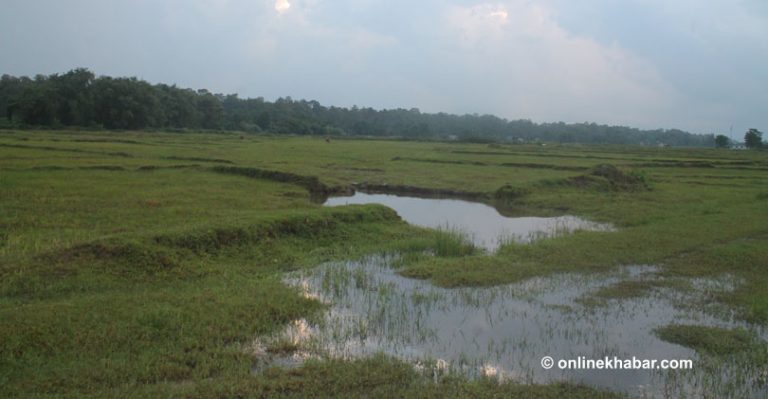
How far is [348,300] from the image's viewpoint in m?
8.00

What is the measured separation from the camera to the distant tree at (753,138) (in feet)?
224

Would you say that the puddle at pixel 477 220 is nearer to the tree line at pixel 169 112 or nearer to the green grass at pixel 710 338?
the green grass at pixel 710 338

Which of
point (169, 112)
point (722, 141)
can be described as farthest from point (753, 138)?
point (169, 112)

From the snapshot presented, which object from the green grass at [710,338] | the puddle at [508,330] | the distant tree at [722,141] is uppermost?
the distant tree at [722,141]

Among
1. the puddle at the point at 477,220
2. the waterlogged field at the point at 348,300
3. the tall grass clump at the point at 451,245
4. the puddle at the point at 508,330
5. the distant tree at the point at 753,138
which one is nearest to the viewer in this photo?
the waterlogged field at the point at 348,300

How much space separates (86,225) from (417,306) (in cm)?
675

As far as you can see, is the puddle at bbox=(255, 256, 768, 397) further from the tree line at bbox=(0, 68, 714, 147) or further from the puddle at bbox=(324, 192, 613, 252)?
the tree line at bbox=(0, 68, 714, 147)

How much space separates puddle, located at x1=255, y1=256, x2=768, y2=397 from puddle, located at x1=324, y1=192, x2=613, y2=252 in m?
3.59

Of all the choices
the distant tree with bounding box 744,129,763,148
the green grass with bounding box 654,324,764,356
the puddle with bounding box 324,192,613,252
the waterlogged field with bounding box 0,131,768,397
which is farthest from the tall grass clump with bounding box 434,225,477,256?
the distant tree with bounding box 744,129,763,148

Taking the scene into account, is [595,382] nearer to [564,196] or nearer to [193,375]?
[193,375]

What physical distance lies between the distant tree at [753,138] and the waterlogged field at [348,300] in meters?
63.3

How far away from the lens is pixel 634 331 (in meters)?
6.93

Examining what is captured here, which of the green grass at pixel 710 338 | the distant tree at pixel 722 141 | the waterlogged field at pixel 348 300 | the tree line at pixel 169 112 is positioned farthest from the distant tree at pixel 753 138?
the green grass at pixel 710 338

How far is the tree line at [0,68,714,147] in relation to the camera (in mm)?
49781
